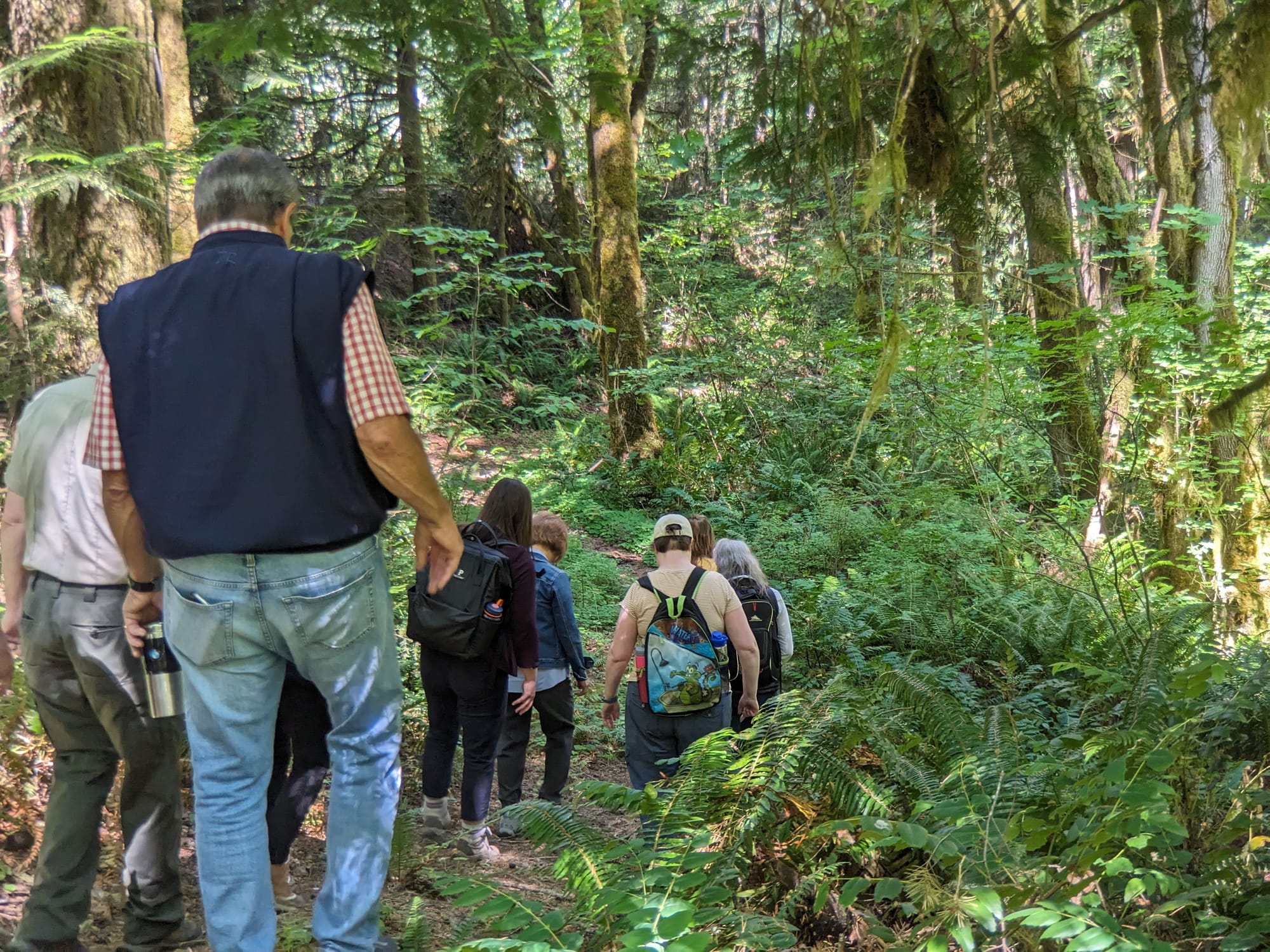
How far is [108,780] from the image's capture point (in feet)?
9.49

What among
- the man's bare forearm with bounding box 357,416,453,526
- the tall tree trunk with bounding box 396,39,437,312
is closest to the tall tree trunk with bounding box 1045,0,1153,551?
the man's bare forearm with bounding box 357,416,453,526

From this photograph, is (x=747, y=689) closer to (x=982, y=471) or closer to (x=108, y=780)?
(x=108, y=780)

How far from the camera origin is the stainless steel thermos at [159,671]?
272cm

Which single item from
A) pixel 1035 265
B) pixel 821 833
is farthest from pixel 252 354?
pixel 1035 265

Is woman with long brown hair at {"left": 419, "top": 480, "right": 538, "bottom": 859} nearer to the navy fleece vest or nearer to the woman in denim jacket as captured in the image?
the woman in denim jacket

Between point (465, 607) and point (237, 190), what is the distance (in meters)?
2.23

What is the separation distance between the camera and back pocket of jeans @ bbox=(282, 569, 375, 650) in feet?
7.70

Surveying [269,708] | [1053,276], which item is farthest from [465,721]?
[1053,276]

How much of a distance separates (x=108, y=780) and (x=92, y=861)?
0.24 m

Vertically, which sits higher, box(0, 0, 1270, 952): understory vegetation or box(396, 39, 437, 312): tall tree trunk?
box(396, 39, 437, 312): tall tree trunk

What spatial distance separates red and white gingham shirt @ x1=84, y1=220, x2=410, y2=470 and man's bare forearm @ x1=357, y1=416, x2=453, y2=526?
27mm

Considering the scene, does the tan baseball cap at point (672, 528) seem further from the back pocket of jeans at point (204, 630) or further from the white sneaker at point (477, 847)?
the back pocket of jeans at point (204, 630)

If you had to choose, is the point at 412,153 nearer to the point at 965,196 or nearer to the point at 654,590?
the point at 654,590

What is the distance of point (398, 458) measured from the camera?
2408 millimetres
